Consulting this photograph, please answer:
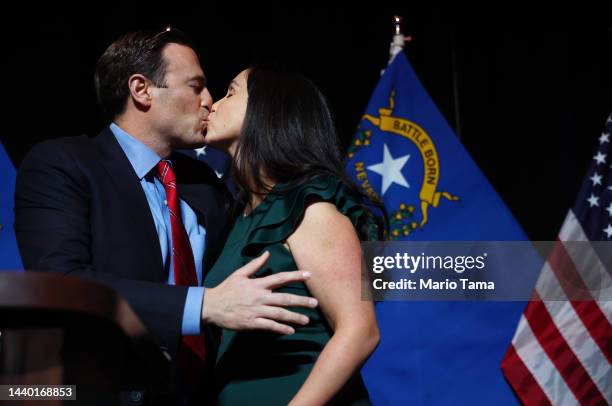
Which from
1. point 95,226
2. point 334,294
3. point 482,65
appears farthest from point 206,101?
point 482,65

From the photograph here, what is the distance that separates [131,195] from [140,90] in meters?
0.39

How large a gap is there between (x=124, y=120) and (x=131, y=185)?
1.06ft

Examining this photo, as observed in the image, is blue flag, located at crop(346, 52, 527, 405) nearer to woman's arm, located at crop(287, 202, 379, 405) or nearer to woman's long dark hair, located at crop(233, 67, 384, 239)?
woman's long dark hair, located at crop(233, 67, 384, 239)

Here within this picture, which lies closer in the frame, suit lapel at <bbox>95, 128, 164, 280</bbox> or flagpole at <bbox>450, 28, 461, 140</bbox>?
suit lapel at <bbox>95, 128, 164, 280</bbox>

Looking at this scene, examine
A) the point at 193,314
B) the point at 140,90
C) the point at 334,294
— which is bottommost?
the point at 193,314

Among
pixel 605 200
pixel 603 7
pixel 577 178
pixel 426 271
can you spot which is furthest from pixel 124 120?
pixel 603 7

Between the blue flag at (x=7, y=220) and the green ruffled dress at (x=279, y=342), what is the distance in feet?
4.15

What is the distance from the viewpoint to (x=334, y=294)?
1.48m

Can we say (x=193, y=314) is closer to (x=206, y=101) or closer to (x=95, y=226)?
(x=95, y=226)

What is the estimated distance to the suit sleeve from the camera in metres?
1.49

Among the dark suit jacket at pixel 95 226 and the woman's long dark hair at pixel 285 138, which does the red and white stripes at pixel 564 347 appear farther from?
the dark suit jacket at pixel 95 226

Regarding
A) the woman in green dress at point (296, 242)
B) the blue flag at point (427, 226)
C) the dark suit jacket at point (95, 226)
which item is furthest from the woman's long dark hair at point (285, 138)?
the blue flag at point (427, 226)

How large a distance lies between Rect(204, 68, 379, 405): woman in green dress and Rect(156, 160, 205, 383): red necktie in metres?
0.06

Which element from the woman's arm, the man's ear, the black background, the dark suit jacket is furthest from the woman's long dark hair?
the black background
